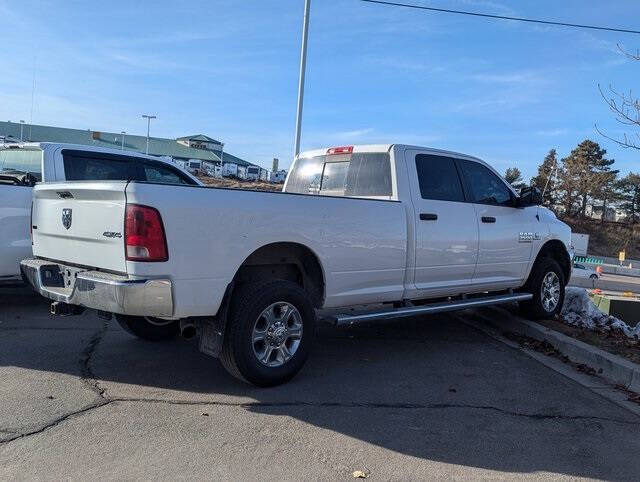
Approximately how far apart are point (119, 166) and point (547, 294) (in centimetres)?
589

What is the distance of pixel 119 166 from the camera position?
753cm

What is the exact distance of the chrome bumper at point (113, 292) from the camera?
13.2 feet

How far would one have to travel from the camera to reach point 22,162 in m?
7.50

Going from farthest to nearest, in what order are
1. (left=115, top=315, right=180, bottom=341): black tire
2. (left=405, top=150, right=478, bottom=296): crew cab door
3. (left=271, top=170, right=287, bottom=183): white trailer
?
1. (left=271, top=170, right=287, bottom=183): white trailer
2. (left=405, top=150, right=478, bottom=296): crew cab door
3. (left=115, top=315, right=180, bottom=341): black tire

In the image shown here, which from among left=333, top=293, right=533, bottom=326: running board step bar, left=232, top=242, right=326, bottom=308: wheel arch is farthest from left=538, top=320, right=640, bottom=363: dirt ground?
left=232, top=242, right=326, bottom=308: wheel arch

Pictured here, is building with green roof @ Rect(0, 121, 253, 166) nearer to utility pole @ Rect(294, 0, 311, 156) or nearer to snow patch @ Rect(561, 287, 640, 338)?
utility pole @ Rect(294, 0, 311, 156)

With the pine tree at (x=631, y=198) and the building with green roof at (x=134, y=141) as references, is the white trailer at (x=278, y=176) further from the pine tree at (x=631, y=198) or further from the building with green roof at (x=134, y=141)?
the pine tree at (x=631, y=198)

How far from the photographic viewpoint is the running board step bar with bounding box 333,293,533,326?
5.17 m

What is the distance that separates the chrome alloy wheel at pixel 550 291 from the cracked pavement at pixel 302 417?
1.75 metres

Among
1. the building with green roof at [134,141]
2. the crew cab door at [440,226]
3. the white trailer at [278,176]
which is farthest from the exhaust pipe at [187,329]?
the building with green roof at [134,141]

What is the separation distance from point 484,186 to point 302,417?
390 cm

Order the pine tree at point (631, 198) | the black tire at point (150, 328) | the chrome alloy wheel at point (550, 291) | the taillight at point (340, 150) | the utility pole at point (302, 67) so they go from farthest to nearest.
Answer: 1. the pine tree at point (631, 198)
2. the utility pole at point (302, 67)
3. the chrome alloy wheel at point (550, 291)
4. the taillight at point (340, 150)
5. the black tire at point (150, 328)

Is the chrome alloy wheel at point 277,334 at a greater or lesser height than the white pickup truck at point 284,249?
lesser

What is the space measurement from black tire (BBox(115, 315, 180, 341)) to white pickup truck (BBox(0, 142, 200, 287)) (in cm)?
204
